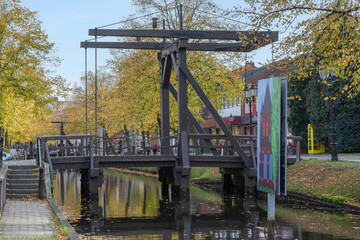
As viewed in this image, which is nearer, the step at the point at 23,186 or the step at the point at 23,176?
the step at the point at 23,186

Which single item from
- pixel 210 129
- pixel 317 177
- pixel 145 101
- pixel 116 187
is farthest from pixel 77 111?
pixel 317 177

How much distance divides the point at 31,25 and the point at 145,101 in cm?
977

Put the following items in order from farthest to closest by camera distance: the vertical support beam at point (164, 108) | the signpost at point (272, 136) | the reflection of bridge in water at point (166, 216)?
the vertical support beam at point (164, 108) < the reflection of bridge in water at point (166, 216) < the signpost at point (272, 136)

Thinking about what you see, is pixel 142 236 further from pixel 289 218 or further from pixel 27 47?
pixel 27 47

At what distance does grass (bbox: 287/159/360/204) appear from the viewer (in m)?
20.1

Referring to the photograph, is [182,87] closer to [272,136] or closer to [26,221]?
[26,221]

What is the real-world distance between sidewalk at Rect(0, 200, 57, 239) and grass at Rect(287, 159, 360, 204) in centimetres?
999

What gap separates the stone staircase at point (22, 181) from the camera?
19328 mm

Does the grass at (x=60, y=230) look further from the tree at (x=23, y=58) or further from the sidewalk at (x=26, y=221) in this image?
the tree at (x=23, y=58)

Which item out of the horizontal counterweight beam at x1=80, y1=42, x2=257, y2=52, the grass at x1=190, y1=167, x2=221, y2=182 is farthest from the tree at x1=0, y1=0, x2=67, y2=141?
the grass at x1=190, y1=167, x2=221, y2=182

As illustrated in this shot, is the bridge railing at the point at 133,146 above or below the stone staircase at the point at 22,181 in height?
above

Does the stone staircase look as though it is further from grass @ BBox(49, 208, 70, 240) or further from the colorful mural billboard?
the colorful mural billboard

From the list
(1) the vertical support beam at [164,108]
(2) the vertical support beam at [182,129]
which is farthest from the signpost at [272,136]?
(1) the vertical support beam at [164,108]

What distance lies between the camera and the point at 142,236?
14.8 metres
